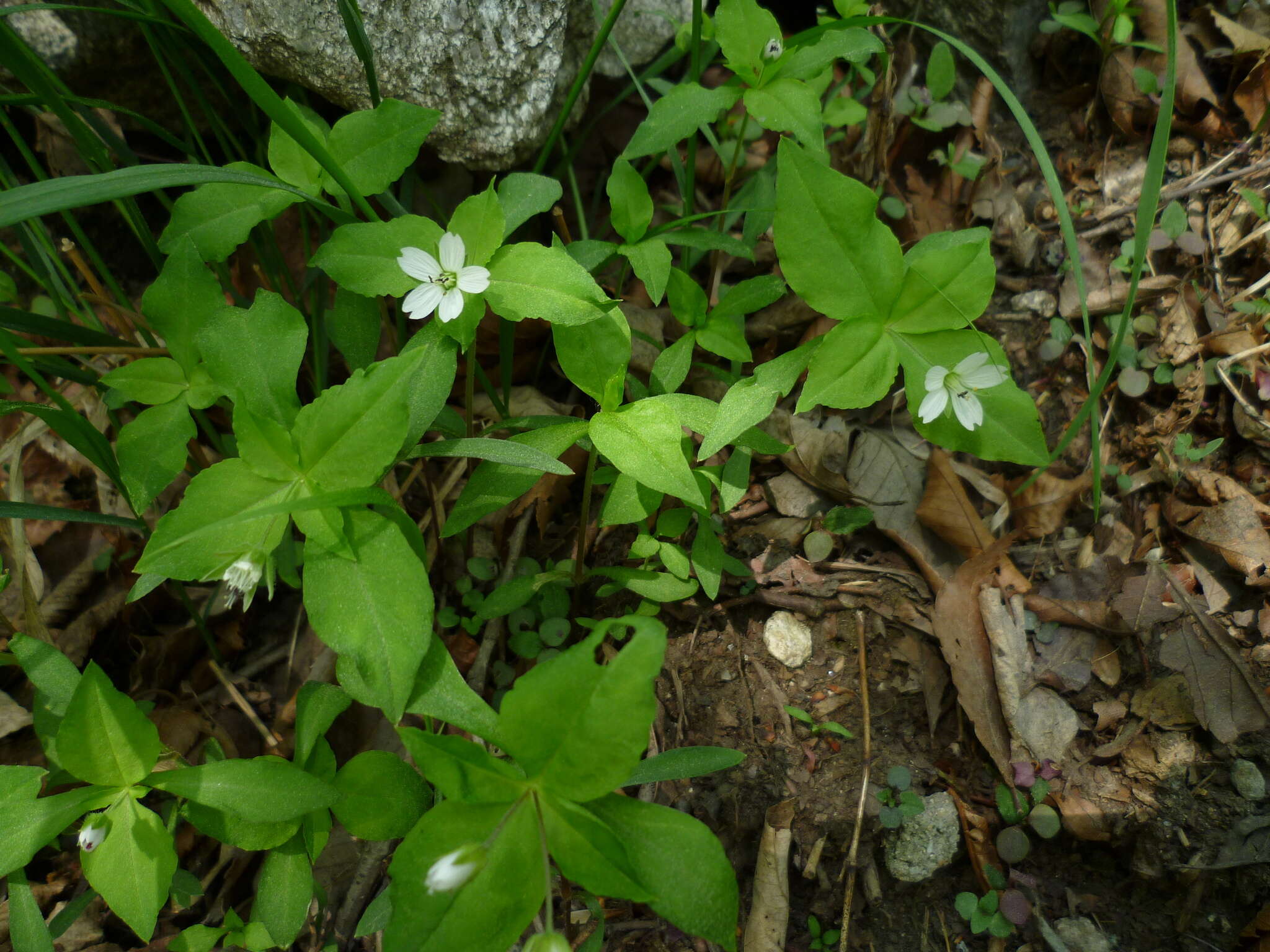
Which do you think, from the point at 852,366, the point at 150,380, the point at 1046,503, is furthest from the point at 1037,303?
the point at 150,380

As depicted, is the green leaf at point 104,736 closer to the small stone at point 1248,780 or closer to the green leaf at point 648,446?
the green leaf at point 648,446

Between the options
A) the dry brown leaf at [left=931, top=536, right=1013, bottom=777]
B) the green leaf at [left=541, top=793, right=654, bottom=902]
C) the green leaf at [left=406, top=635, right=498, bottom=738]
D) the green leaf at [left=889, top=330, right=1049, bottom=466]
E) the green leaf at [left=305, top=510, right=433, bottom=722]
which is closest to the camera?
the green leaf at [left=541, top=793, right=654, bottom=902]

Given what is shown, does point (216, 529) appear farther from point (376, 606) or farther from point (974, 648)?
point (974, 648)

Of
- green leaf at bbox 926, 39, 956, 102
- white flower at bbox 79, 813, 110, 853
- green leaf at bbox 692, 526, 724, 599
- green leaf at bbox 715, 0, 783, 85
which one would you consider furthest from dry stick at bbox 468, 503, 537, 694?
green leaf at bbox 926, 39, 956, 102

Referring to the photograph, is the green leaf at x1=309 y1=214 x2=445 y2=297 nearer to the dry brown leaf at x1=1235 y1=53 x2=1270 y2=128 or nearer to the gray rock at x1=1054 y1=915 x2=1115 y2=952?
the gray rock at x1=1054 y1=915 x2=1115 y2=952

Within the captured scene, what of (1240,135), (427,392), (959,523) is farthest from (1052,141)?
(427,392)

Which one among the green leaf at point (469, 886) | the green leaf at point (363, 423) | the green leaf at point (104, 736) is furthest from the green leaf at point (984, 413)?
the green leaf at point (104, 736)
